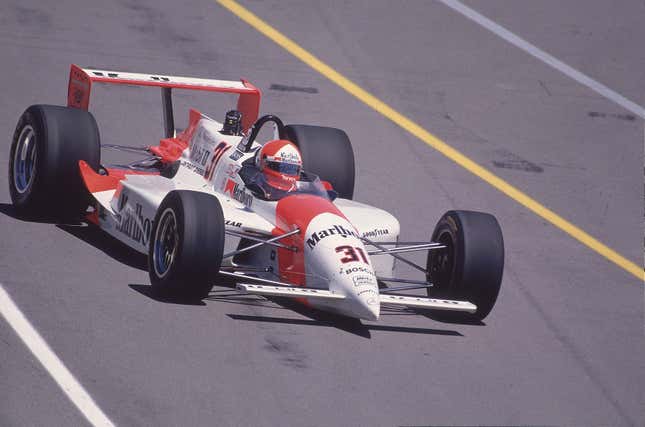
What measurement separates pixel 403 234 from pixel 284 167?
2.68 m

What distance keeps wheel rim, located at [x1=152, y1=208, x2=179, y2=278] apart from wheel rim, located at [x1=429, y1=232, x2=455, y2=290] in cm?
253

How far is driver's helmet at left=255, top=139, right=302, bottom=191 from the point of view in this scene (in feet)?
45.4

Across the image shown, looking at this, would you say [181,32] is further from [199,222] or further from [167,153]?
[199,222]

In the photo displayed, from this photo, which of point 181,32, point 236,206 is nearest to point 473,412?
point 236,206

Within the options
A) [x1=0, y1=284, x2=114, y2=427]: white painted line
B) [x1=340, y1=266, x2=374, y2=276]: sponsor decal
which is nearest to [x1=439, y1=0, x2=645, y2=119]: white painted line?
[x1=340, y1=266, x2=374, y2=276]: sponsor decal

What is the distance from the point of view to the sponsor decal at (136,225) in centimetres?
1377

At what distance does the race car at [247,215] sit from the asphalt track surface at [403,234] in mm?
322

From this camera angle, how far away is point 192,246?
12391 millimetres

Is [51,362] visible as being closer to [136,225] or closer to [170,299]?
[170,299]

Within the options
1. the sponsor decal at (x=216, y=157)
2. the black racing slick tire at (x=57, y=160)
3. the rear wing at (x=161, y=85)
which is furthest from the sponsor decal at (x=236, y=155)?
the rear wing at (x=161, y=85)

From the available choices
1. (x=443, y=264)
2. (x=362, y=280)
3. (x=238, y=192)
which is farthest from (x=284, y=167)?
(x=362, y=280)

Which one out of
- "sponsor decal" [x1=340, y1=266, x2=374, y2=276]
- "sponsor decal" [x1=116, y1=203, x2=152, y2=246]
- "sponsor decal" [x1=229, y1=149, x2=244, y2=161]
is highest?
"sponsor decal" [x1=229, y1=149, x2=244, y2=161]

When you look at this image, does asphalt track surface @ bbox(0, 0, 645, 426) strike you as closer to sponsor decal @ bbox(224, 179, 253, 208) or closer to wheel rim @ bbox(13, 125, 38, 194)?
wheel rim @ bbox(13, 125, 38, 194)

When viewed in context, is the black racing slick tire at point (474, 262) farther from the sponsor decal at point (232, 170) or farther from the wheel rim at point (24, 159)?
the wheel rim at point (24, 159)
